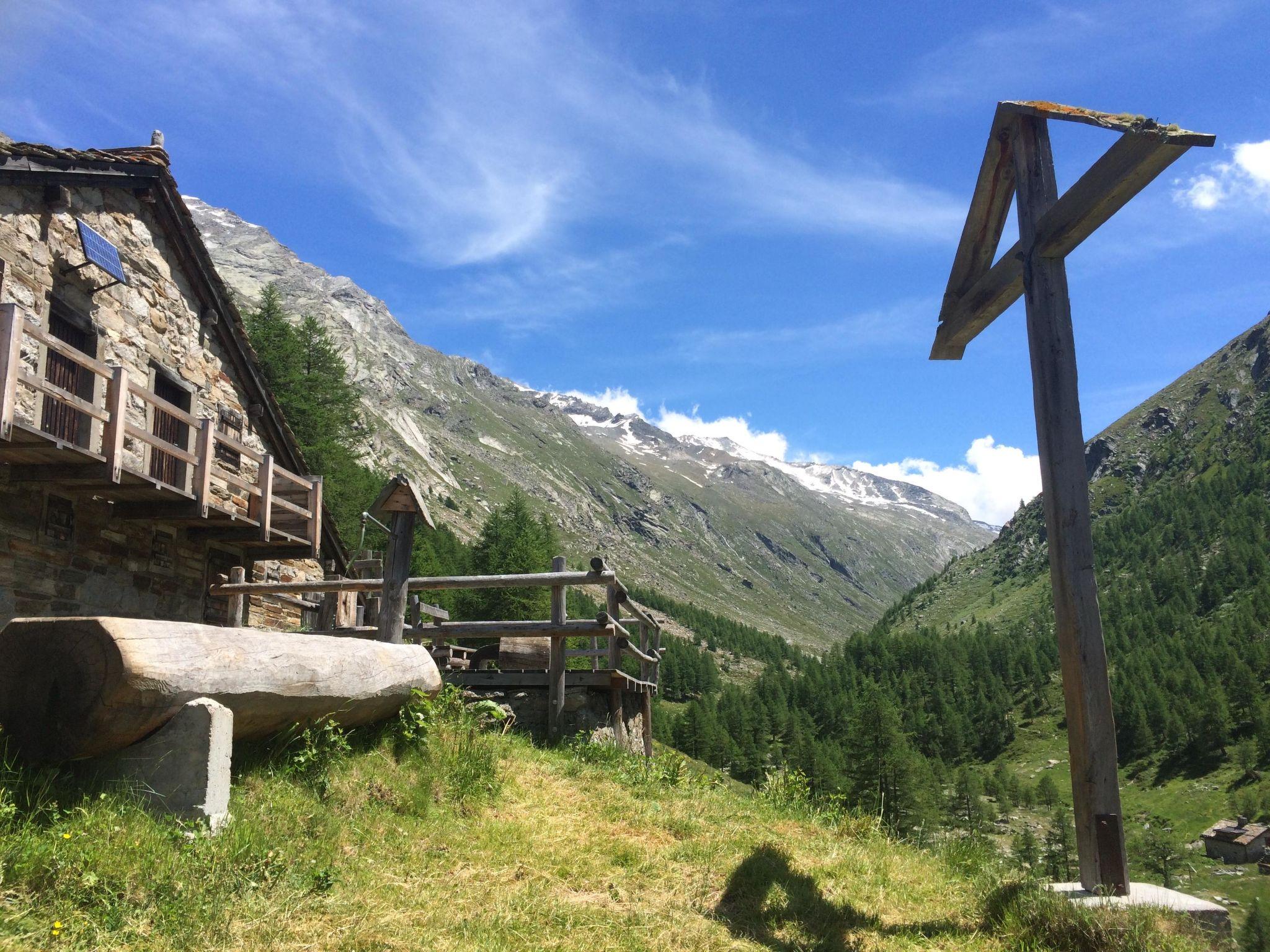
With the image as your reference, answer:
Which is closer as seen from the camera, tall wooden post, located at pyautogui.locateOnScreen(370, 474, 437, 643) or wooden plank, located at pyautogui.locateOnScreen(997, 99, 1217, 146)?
wooden plank, located at pyautogui.locateOnScreen(997, 99, 1217, 146)

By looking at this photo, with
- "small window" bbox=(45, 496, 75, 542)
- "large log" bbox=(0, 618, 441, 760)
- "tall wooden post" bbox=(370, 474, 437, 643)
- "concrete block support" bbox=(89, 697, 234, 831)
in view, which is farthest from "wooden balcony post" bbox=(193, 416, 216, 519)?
"concrete block support" bbox=(89, 697, 234, 831)

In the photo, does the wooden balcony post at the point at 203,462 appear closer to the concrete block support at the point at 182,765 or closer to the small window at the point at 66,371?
the small window at the point at 66,371

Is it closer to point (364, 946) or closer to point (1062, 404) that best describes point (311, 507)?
point (364, 946)

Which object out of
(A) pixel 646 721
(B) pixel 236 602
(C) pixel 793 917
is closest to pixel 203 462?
(B) pixel 236 602

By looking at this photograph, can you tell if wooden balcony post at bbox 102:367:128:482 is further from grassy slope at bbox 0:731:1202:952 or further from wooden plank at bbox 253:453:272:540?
grassy slope at bbox 0:731:1202:952

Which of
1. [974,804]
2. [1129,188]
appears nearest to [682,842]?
[1129,188]

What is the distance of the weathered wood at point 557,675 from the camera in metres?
10.9

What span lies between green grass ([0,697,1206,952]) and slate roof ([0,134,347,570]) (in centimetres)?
1037

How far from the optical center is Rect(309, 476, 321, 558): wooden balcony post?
15.1 m

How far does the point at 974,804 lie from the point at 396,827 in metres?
115

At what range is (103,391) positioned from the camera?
1062cm

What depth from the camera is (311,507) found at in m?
15.2

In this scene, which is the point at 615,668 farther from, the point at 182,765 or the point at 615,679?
the point at 182,765

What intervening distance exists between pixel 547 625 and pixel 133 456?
7.40 meters
